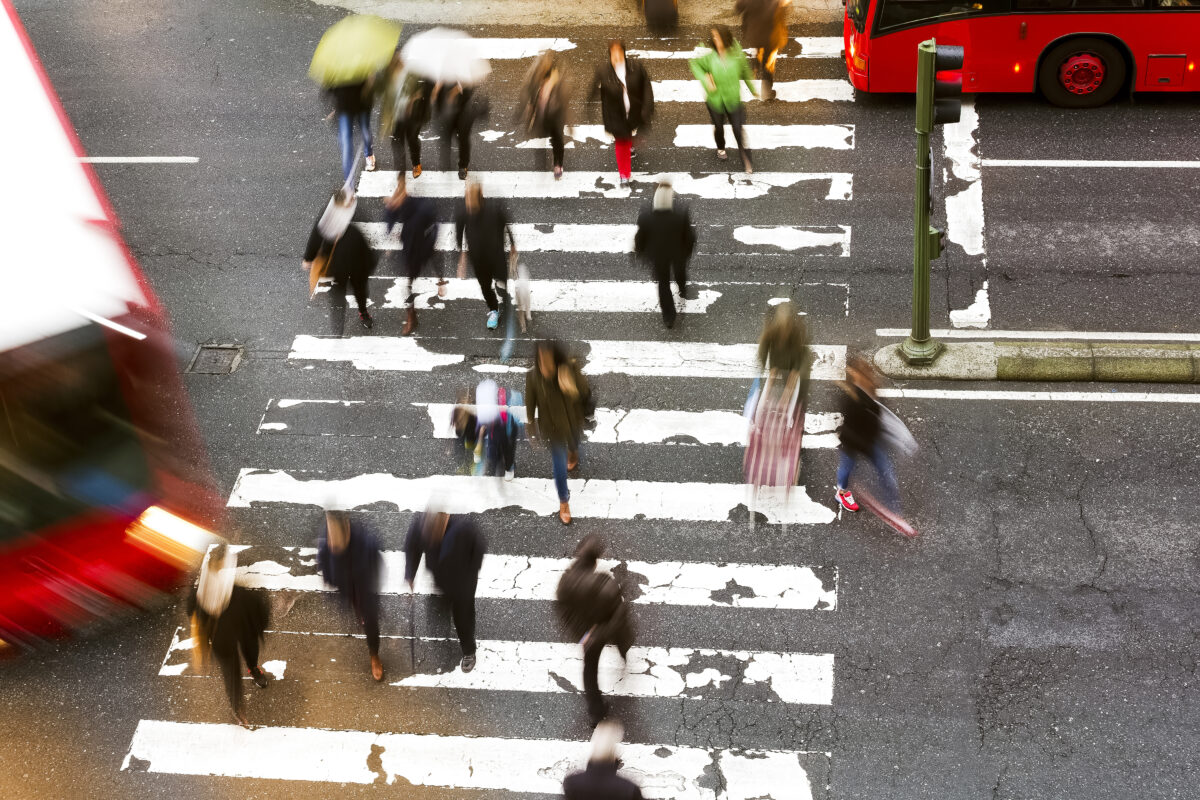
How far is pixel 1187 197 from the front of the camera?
13.6 meters

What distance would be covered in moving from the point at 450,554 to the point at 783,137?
8.17 meters

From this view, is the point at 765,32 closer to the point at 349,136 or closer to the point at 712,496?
the point at 349,136

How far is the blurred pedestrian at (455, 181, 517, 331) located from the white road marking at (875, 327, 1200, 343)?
3.73 m

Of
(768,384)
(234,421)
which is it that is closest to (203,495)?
(234,421)

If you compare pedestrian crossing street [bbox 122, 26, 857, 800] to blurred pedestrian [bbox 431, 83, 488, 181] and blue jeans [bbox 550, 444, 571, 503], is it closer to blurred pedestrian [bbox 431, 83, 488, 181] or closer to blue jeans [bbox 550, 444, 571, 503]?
blue jeans [bbox 550, 444, 571, 503]

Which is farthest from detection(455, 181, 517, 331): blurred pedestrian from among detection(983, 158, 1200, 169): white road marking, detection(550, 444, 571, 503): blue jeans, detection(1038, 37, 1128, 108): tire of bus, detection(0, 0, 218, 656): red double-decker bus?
detection(1038, 37, 1128, 108): tire of bus

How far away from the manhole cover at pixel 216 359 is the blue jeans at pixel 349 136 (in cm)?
307

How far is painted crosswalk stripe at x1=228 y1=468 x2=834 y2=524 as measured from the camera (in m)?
10.7

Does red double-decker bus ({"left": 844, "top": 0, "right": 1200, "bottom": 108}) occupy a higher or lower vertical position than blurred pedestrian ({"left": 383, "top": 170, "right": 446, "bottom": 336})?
higher

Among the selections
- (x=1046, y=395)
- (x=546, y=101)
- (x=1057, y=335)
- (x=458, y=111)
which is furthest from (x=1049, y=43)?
(x=458, y=111)

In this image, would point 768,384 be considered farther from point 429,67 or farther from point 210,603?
point 429,67

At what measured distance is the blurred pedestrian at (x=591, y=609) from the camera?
8.52 m

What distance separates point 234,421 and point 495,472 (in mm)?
2798

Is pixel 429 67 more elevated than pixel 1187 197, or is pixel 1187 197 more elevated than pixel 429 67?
pixel 429 67
